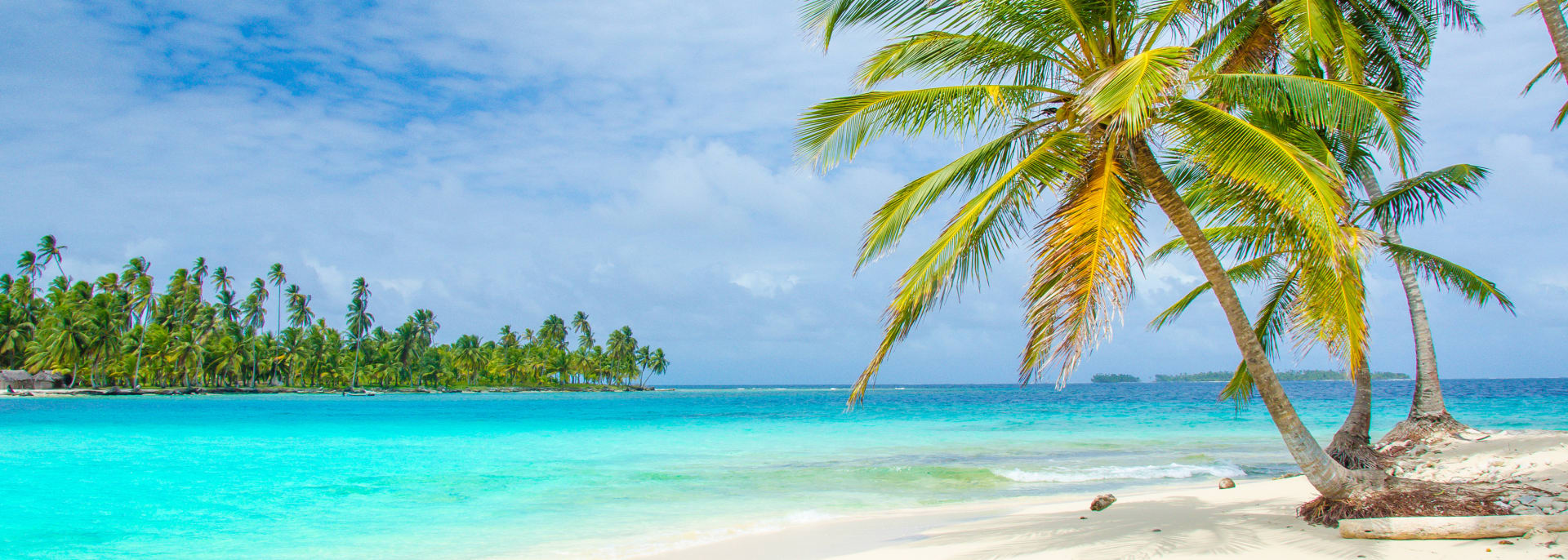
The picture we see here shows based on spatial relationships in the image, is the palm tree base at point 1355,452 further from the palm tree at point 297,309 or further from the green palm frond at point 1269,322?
the palm tree at point 297,309

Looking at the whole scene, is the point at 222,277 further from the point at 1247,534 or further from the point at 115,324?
the point at 1247,534

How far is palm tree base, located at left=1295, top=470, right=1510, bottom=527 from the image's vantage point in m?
4.82

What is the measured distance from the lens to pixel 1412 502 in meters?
4.91

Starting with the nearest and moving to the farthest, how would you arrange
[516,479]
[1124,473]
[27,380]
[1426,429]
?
[1426,429], [1124,473], [516,479], [27,380]

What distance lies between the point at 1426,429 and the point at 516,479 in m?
12.3

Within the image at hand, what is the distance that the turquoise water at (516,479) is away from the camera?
25.5 ft

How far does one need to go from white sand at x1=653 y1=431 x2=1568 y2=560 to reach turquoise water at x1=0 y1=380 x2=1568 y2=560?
1035 mm

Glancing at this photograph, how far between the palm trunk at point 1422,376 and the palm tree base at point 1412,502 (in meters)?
3.93

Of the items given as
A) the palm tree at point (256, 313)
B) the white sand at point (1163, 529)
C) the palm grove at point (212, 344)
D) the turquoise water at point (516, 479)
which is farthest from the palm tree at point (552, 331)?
the white sand at point (1163, 529)

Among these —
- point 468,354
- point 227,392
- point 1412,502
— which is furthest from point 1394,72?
point 468,354

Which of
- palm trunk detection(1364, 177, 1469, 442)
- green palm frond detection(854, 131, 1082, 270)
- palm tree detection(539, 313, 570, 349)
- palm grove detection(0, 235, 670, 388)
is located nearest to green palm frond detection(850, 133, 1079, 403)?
green palm frond detection(854, 131, 1082, 270)

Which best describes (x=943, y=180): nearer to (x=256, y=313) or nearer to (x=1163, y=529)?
(x=1163, y=529)

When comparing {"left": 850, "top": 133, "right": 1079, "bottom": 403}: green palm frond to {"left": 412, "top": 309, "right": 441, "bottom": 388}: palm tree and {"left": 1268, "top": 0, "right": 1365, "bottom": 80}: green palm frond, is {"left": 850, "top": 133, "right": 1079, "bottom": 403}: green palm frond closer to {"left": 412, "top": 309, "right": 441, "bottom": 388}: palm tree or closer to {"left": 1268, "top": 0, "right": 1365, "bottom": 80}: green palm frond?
{"left": 1268, "top": 0, "right": 1365, "bottom": 80}: green palm frond

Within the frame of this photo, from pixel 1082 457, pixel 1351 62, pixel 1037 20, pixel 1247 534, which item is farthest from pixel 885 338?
pixel 1082 457
